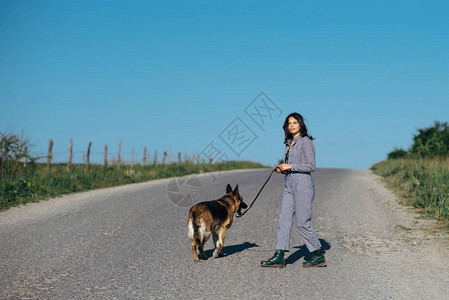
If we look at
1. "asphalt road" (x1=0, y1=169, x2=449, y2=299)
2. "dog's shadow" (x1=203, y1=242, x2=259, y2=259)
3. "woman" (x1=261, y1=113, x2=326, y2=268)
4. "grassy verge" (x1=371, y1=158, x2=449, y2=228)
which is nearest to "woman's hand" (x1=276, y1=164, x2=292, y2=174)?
"woman" (x1=261, y1=113, x2=326, y2=268)

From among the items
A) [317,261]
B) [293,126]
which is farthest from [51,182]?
[317,261]

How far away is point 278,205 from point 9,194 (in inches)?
303

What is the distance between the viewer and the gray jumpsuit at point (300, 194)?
17.7 ft

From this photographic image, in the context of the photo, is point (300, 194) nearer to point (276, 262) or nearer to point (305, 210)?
point (305, 210)

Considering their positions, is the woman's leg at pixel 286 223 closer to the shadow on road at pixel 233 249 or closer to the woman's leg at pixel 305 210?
the woman's leg at pixel 305 210

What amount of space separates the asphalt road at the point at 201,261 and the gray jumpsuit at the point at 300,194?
44 centimetres

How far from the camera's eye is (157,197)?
12344 mm

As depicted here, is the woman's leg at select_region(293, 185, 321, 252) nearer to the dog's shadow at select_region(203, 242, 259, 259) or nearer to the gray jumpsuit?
the gray jumpsuit

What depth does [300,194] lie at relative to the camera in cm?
543

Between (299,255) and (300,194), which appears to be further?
(299,255)

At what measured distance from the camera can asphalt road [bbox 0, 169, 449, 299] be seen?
456 cm

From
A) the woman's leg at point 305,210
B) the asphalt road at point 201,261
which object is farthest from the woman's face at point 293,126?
the asphalt road at point 201,261

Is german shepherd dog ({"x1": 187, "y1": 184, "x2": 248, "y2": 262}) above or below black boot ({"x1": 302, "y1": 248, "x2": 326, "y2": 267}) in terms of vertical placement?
above

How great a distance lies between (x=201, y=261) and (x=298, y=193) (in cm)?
167
